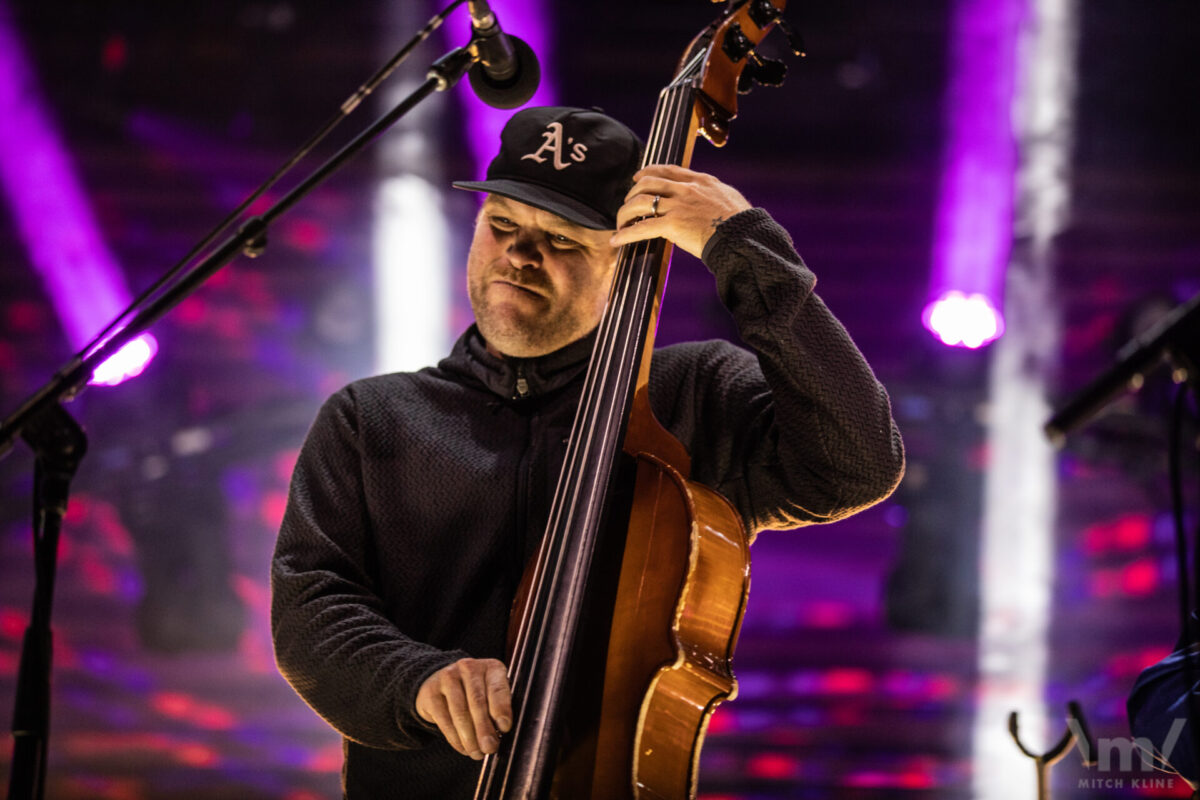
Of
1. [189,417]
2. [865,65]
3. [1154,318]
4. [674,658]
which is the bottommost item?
[674,658]

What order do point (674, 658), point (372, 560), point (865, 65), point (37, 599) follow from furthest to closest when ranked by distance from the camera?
1. point (865, 65)
2. point (372, 560)
3. point (37, 599)
4. point (674, 658)

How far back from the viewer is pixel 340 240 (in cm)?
500

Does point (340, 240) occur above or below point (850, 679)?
above

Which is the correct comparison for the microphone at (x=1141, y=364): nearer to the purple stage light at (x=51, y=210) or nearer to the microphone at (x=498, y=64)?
the microphone at (x=498, y=64)

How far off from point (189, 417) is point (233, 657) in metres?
1.08

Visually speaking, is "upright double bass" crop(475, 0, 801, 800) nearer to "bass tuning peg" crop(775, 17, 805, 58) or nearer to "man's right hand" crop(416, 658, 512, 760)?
"man's right hand" crop(416, 658, 512, 760)

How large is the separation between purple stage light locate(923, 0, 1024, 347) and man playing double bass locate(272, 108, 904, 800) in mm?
3153

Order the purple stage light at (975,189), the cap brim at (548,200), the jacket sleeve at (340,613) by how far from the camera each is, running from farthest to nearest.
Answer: the purple stage light at (975,189) < the cap brim at (548,200) < the jacket sleeve at (340,613)

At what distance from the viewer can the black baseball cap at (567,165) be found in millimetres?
1777

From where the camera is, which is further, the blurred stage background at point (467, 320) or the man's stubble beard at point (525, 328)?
the blurred stage background at point (467, 320)

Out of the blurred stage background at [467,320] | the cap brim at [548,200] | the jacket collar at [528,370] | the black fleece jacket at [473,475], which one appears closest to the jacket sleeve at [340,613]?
the black fleece jacket at [473,475]

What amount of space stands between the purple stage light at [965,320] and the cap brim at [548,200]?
3.27 metres

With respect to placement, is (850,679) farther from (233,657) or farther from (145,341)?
(145,341)

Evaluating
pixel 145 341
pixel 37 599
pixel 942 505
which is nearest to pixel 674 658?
pixel 37 599
